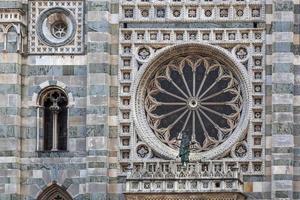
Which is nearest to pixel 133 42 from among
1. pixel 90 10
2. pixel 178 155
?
pixel 90 10

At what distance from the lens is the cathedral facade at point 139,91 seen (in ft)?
91.6

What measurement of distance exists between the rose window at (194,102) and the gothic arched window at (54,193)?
2818 mm

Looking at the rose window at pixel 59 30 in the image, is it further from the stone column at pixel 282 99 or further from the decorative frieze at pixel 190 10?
the stone column at pixel 282 99

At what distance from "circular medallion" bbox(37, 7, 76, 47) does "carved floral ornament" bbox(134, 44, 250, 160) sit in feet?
7.15

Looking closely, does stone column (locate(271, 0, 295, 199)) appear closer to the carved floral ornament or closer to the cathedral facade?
the cathedral facade

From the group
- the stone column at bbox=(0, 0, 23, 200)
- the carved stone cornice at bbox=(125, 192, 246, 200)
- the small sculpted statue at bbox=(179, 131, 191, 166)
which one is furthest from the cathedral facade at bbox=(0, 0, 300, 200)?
the carved stone cornice at bbox=(125, 192, 246, 200)

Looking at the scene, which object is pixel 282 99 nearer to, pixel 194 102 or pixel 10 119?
pixel 194 102

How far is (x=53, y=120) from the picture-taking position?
Result: 28.6m

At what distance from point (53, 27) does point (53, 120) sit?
2.49 m

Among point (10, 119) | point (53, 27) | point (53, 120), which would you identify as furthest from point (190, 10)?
point (10, 119)

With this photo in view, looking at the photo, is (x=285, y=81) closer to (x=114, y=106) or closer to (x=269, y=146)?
(x=269, y=146)

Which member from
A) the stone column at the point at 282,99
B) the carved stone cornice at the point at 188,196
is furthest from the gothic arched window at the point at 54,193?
the stone column at the point at 282,99

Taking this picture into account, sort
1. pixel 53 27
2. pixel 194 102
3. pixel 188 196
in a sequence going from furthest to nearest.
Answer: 1. pixel 53 27
2. pixel 194 102
3. pixel 188 196

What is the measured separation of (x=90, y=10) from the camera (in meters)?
28.5
